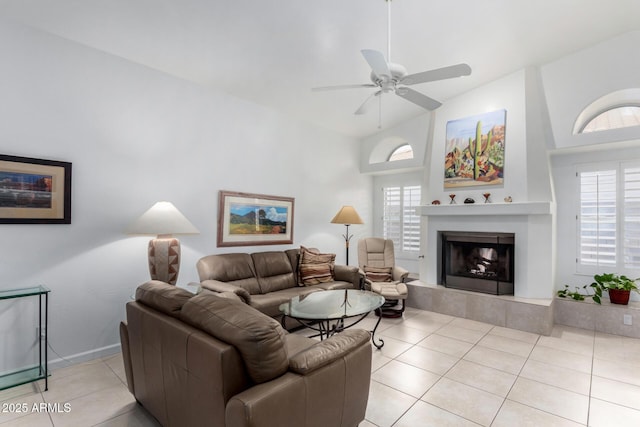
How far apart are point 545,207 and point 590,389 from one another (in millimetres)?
2143

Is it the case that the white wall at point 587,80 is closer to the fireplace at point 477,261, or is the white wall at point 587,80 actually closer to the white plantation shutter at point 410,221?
the fireplace at point 477,261

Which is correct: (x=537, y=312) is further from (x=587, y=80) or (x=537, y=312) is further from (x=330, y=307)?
(x=587, y=80)

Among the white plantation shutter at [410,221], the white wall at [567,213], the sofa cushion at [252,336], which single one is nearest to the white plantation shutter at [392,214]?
the white plantation shutter at [410,221]

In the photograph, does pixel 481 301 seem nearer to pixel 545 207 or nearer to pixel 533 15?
pixel 545 207

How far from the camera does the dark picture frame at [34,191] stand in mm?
2709

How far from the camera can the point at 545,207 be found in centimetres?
405

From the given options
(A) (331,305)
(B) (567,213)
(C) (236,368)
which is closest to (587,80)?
(B) (567,213)

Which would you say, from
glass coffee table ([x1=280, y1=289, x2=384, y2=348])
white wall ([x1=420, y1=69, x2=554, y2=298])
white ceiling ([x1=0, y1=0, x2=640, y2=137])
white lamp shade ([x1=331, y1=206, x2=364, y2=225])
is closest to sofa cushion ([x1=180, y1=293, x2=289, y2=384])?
glass coffee table ([x1=280, y1=289, x2=384, y2=348])

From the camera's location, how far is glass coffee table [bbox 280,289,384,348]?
9.40ft

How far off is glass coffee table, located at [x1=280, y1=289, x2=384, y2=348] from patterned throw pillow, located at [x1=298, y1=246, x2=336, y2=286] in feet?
2.53

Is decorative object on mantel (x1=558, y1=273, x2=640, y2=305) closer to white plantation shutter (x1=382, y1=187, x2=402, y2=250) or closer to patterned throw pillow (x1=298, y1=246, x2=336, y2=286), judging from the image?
white plantation shutter (x1=382, y1=187, x2=402, y2=250)

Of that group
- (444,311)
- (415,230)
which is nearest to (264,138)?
(415,230)

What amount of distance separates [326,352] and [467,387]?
1742 mm

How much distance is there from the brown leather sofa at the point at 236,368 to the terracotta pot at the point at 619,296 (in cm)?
401
